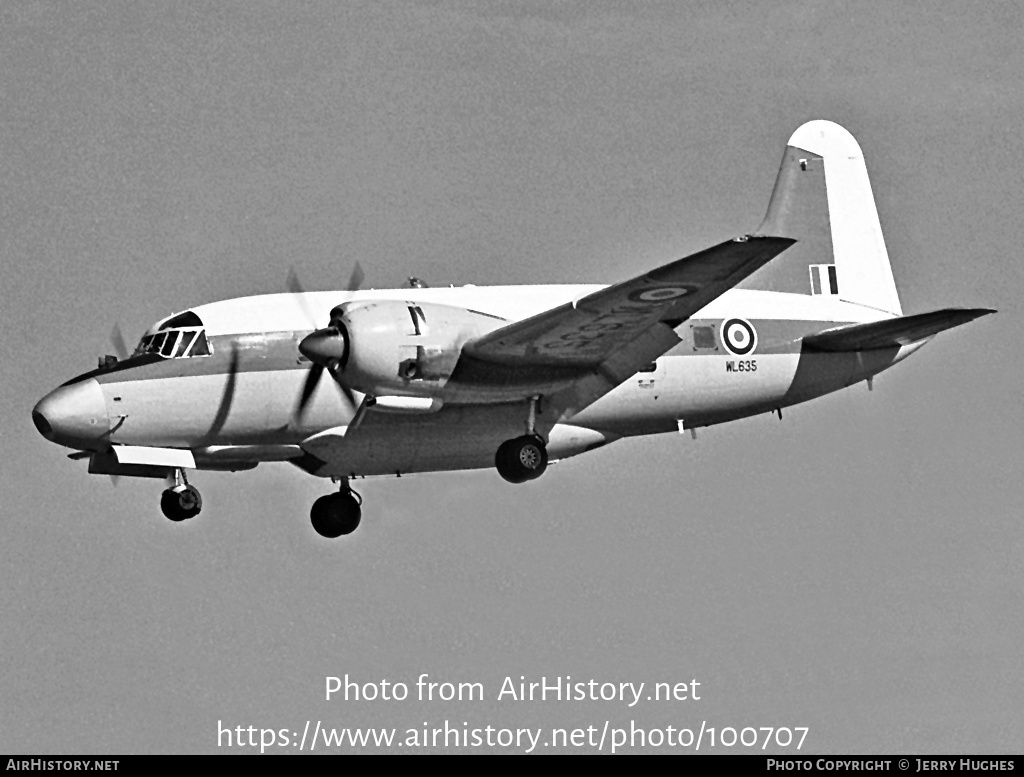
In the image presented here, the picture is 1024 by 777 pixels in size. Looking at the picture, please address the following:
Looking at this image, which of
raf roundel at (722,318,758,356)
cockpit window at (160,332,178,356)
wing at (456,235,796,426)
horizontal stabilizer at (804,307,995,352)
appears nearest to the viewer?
wing at (456,235,796,426)

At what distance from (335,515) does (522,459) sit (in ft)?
10.0

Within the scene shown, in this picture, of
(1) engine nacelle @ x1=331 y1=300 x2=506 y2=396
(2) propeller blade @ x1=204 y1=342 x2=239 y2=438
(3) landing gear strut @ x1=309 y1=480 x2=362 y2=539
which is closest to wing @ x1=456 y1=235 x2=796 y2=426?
(1) engine nacelle @ x1=331 y1=300 x2=506 y2=396

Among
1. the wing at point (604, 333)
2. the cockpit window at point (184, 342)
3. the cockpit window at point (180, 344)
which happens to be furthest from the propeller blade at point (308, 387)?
the wing at point (604, 333)

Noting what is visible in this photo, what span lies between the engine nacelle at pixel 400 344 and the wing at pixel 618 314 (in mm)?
344

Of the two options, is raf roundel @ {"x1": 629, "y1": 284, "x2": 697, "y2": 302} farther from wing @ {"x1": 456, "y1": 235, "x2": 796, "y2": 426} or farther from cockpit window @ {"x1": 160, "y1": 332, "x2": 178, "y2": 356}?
cockpit window @ {"x1": 160, "y1": 332, "x2": 178, "y2": 356}

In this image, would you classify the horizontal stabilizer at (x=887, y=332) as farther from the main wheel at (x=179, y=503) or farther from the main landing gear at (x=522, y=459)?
the main wheel at (x=179, y=503)

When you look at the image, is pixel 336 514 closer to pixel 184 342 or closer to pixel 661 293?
pixel 184 342

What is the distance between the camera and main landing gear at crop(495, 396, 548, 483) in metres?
27.2

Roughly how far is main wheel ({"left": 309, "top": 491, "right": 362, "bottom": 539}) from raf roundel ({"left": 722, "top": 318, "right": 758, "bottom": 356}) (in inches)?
220

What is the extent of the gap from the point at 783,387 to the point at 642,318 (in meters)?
3.78

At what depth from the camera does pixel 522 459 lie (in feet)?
89.2

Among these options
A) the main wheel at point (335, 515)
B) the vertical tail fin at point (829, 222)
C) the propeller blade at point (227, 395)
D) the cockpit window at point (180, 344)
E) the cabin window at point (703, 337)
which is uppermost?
the vertical tail fin at point (829, 222)

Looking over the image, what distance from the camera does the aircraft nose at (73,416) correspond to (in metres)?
26.0
